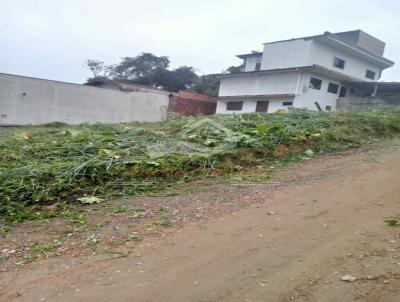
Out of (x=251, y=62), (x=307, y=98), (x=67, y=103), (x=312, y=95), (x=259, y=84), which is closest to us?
(x=67, y=103)

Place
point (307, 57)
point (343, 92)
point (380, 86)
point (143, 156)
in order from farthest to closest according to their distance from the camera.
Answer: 1. point (343, 92)
2. point (380, 86)
3. point (307, 57)
4. point (143, 156)

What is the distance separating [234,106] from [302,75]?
17.1ft

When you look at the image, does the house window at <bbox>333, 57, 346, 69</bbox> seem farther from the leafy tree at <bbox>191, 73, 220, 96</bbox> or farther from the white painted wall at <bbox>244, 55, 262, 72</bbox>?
the leafy tree at <bbox>191, 73, 220, 96</bbox>

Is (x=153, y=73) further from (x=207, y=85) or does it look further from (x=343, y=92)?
(x=343, y=92)

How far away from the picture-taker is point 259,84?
71.3 feet

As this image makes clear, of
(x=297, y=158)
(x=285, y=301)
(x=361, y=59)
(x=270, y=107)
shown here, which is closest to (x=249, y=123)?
(x=297, y=158)

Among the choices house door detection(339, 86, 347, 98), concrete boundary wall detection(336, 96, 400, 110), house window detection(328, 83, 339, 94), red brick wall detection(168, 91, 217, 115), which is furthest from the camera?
house door detection(339, 86, 347, 98)

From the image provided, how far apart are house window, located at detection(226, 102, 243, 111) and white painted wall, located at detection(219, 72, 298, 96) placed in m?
0.61

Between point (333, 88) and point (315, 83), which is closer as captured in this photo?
point (315, 83)

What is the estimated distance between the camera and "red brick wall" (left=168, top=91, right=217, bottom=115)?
2129cm

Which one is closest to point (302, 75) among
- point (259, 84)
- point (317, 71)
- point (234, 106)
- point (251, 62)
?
point (317, 71)

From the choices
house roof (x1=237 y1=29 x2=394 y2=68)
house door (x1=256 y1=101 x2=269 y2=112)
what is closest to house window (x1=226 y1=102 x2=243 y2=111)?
house door (x1=256 y1=101 x2=269 y2=112)

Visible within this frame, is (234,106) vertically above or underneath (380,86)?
underneath

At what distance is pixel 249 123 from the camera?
26.2ft
